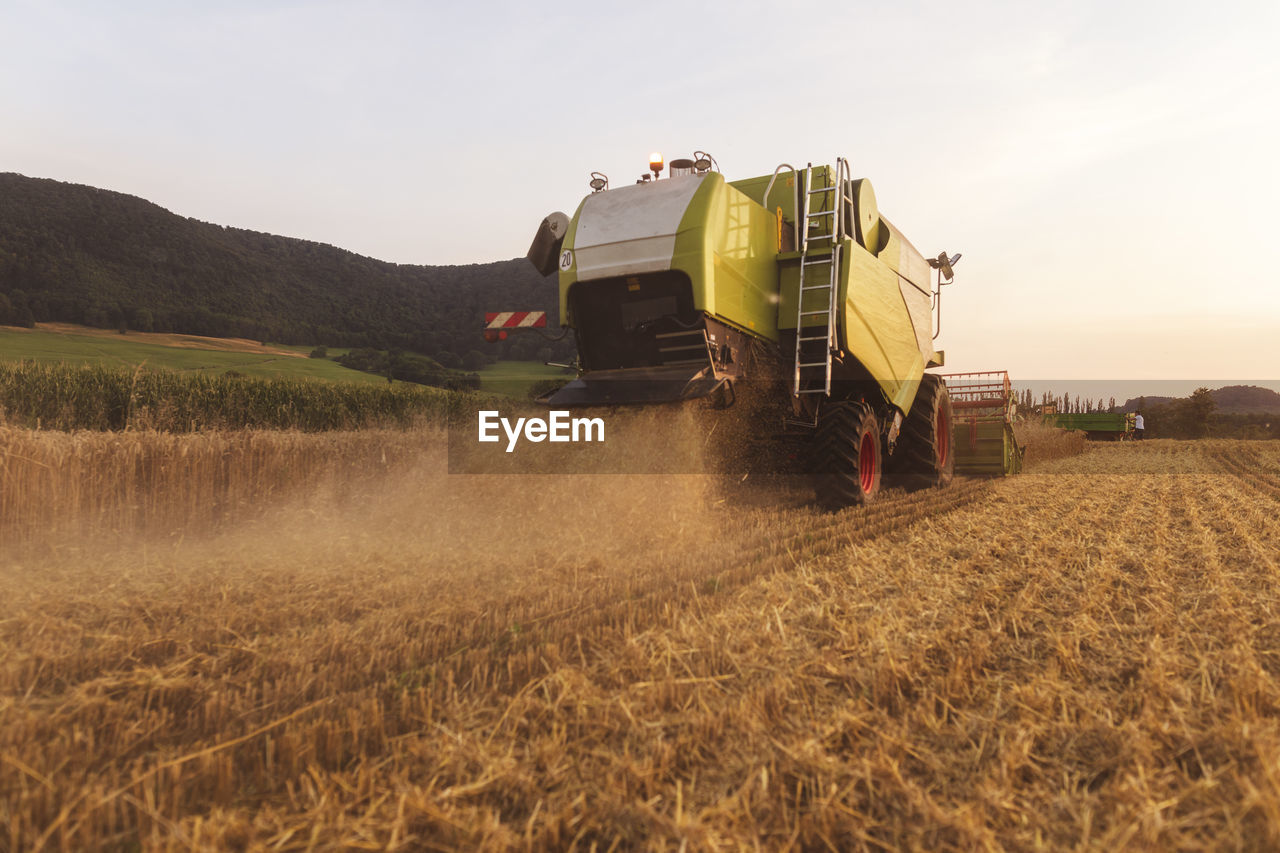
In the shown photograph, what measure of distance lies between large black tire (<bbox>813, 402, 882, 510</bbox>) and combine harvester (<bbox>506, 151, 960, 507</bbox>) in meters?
0.01

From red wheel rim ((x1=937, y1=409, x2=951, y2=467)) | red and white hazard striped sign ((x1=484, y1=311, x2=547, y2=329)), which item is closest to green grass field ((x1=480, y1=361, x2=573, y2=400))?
red and white hazard striped sign ((x1=484, y1=311, x2=547, y2=329))

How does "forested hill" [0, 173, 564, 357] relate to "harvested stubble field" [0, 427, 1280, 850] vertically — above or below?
above

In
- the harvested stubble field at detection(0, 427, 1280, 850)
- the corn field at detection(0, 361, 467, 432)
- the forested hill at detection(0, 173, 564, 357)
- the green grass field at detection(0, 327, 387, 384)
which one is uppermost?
the forested hill at detection(0, 173, 564, 357)

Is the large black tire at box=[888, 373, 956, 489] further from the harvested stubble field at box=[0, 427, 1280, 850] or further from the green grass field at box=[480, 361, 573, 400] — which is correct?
the green grass field at box=[480, 361, 573, 400]

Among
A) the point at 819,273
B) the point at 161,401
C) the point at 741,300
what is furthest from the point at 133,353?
the point at 819,273

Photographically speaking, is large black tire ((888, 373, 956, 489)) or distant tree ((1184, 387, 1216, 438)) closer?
large black tire ((888, 373, 956, 489))

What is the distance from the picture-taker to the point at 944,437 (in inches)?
367

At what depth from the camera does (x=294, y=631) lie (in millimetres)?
3146

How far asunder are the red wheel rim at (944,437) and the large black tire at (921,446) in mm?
420

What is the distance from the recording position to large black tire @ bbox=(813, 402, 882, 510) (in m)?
6.45

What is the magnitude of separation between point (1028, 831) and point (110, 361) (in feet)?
38.5

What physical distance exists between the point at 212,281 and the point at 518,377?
180ft

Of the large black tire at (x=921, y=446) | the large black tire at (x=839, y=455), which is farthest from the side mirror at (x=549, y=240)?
the large black tire at (x=921, y=446)

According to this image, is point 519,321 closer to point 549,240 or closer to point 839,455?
point 549,240
